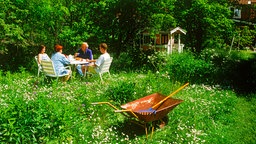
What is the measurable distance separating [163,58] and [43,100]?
9.15 meters

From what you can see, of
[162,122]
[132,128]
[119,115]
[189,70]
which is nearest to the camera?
[132,128]

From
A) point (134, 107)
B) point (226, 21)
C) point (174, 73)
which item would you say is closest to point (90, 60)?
point (174, 73)

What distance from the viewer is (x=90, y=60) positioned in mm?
12188

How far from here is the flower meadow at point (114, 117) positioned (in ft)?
17.1

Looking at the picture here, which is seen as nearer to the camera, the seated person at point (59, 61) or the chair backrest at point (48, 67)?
the chair backrest at point (48, 67)

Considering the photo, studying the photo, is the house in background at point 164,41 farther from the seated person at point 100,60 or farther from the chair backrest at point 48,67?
the chair backrest at point 48,67

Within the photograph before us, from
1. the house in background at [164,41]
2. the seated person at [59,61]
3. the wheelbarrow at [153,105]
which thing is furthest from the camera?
the house in background at [164,41]

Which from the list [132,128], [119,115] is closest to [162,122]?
[132,128]

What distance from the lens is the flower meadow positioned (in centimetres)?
522

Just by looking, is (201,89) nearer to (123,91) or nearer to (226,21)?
(123,91)

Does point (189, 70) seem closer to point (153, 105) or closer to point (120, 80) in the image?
point (120, 80)

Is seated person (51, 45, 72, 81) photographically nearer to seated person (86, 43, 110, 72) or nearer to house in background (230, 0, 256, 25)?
seated person (86, 43, 110, 72)

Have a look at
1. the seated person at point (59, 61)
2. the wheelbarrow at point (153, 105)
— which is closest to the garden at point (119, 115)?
the wheelbarrow at point (153, 105)

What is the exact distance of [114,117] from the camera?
25.3 ft
